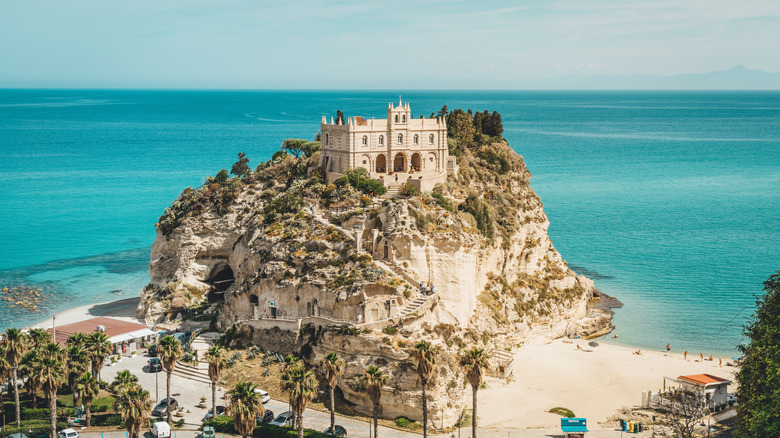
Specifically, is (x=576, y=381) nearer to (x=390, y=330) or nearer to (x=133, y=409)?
(x=390, y=330)

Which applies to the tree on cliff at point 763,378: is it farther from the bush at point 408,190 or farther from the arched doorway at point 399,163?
the arched doorway at point 399,163

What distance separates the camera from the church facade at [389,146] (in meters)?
71.9

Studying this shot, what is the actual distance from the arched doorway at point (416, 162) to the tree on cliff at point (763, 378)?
3578 centimetres

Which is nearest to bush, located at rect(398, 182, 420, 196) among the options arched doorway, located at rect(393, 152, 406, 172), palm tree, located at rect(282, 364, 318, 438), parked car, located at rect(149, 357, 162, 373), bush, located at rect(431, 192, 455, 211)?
bush, located at rect(431, 192, 455, 211)

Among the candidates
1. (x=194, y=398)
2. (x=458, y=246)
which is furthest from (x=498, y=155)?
(x=194, y=398)

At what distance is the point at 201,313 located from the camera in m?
73.7

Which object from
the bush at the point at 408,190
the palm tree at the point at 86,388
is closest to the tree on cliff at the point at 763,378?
the bush at the point at 408,190

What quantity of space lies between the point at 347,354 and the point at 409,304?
6436 mm

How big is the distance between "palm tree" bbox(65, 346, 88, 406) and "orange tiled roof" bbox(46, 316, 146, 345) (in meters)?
16.4

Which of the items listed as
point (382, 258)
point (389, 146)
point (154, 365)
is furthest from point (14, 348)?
point (389, 146)

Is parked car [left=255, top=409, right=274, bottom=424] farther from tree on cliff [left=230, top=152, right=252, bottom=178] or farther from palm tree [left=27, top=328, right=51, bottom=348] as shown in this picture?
tree on cliff [left=230, top=152, right=252, bottom=178]

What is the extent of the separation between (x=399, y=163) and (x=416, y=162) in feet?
5.79

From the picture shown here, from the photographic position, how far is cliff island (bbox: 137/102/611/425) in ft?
193

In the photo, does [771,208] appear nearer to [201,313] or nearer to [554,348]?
[554,348]
